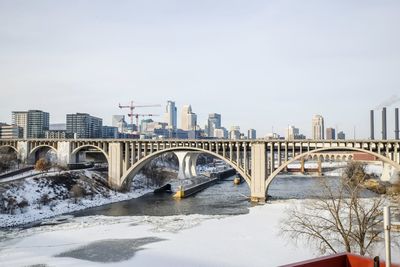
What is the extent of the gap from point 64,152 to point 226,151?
25104 mm

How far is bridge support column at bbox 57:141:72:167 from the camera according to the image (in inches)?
2306

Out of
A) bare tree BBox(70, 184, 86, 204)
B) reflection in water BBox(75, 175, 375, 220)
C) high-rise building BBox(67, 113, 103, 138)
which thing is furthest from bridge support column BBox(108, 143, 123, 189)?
high-rise building BBox(67, 113, 103, 138)

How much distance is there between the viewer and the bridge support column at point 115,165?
55.0 m

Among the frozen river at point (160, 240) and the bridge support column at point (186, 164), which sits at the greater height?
the bridge support column at point (186, 164)

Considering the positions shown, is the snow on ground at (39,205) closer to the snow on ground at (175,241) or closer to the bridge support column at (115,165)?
the bridge support column at (115,165)

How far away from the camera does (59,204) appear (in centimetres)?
4238

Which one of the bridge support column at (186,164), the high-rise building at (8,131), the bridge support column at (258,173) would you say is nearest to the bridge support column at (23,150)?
the bridge support column at (186,164)

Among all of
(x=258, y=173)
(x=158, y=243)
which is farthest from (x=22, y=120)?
(x=158, y=243)

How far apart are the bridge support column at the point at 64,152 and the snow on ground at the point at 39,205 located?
11004 millimetres

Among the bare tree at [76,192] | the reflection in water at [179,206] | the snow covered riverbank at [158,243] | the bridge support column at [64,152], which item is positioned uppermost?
the bridge support column at [64,152]

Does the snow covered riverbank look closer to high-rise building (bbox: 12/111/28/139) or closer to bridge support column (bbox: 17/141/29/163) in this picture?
bridge support column (bbox: 17/141/29/163)

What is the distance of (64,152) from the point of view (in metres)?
59.2

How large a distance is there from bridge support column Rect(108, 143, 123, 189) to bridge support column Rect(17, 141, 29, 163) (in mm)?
16672

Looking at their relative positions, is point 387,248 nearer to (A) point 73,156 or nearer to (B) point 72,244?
(B) point 72,244
